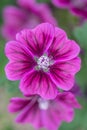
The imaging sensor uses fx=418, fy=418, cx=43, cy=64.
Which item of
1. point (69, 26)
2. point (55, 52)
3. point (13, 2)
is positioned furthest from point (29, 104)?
point (13, 2)

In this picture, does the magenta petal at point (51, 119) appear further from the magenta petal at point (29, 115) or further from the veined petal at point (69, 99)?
the veined petal at point (69, 99)

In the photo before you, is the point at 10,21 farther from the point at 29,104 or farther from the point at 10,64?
the point at 10,64

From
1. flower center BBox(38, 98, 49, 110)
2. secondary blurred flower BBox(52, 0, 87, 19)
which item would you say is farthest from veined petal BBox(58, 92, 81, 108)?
→ secondary blurred flower BBox(52, 0, 87, 19)

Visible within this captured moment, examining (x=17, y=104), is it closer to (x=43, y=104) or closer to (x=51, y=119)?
(x=43, y=104)

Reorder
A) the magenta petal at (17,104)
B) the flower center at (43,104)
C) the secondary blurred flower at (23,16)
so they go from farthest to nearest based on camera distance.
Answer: the secondary blurred flower at (23,16), the flower center at (43,104), the magenta petal at (17,104)

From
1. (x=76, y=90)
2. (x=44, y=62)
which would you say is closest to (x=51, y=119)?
(x=76, y=90)

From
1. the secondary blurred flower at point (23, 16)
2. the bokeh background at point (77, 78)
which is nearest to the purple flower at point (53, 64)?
the bokeh background at point (77, 78)

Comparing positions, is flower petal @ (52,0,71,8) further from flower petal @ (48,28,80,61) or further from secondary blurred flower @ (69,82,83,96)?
flower petal @ (48,28,80,61)
